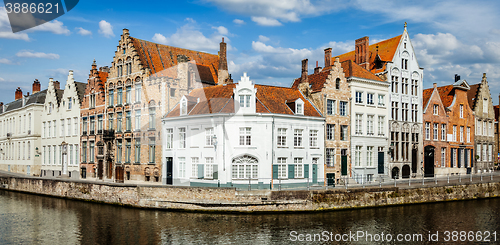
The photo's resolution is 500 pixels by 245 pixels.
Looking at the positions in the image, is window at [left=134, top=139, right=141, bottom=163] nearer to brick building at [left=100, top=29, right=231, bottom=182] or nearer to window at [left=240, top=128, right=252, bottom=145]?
brick building at [left=100, top=29, right=231, bottom=182]

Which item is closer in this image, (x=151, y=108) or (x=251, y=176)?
(x=251, y=176)

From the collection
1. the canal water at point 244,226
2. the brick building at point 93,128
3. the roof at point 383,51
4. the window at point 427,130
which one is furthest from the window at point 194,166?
the window at point 427,130

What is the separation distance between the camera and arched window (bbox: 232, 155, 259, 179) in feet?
99.8

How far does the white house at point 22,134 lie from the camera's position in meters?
53.1

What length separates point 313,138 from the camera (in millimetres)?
33781

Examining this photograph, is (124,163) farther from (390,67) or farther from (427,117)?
(427,117)

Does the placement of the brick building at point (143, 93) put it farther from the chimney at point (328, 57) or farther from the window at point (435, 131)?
the window at point (435, 131)

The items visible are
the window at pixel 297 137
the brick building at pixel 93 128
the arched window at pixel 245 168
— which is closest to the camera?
the arched window at pixel 245 168

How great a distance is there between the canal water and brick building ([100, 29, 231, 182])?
8936 millimetres

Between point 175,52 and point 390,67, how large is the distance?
21.1 meters

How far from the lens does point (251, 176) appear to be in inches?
1200

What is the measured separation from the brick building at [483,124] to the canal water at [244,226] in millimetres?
22439

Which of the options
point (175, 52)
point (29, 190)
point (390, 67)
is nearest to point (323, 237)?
point (390, 67)

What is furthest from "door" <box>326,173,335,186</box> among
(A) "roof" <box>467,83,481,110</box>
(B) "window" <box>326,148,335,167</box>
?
(A) "roof" <box>467,83,481,110</box>
